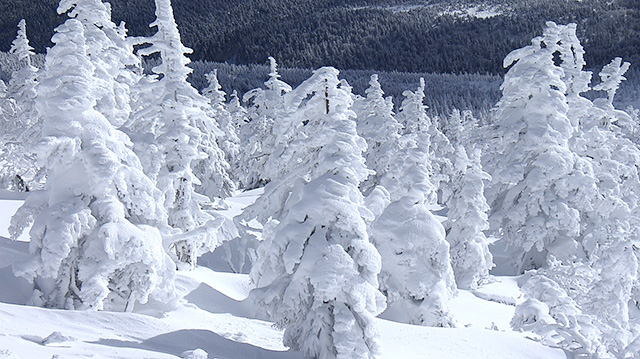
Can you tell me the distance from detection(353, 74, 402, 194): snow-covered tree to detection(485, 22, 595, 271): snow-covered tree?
27.6 ft

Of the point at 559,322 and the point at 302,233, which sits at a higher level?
the point at 302,233

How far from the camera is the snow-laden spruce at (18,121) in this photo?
114ft

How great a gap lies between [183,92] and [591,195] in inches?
708

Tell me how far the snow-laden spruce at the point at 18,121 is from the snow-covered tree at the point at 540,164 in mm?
22482

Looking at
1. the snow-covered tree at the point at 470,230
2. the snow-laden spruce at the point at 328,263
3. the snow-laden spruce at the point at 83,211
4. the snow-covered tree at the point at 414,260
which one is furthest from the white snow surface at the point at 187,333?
the snow-covered tree at the point at 470,230

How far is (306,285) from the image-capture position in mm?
13344

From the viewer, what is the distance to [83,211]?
46.3 feet

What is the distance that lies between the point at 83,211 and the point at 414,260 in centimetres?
1097

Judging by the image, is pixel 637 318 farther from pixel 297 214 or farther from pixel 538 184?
pixel 297 214

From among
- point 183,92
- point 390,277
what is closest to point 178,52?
point 183,92

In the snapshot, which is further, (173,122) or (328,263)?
(173,122)

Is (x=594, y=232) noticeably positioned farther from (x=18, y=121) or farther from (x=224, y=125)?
(x=18, y=121)

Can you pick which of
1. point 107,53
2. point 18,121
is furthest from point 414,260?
point 18,121

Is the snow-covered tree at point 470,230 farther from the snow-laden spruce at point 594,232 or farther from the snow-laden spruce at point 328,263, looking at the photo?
the snow-laden spruce at point 328,263
